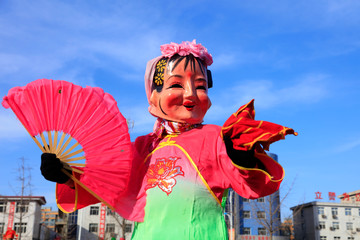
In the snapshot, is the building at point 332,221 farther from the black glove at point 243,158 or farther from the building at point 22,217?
the black glove at point 243,158

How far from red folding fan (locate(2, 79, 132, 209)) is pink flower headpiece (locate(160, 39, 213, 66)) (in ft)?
2.45

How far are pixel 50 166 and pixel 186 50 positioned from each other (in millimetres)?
1604

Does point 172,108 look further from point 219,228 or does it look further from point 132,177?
point 219,228

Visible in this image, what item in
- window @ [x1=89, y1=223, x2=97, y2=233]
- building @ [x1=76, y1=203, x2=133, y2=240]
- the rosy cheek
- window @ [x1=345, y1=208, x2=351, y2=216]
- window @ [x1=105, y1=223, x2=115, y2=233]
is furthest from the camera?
window @ [x1=345, y1=208, x2=351, y2=216]

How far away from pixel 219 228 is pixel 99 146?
1189 millimetres

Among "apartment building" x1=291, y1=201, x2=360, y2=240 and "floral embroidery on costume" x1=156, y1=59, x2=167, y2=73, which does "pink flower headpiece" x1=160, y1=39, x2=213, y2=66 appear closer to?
"floral embroidery on costume" x1=156, y1=59, x2=167, y2=73

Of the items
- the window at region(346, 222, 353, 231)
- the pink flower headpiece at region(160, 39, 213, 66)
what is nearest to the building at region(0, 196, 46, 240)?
the pink flower headpiece at region(160, 39, 213, 66)

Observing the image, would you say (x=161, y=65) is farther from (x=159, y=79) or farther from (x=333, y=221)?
(x=333, y=221)

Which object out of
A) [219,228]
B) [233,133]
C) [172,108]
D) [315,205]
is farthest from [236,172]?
[315,205]

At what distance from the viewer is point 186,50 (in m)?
3.50

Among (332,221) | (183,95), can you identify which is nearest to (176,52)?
(183,95)

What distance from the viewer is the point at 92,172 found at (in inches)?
121

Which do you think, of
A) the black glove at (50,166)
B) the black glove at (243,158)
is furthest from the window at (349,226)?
the black glove at (50,166)

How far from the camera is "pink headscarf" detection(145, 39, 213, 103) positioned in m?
3.50
